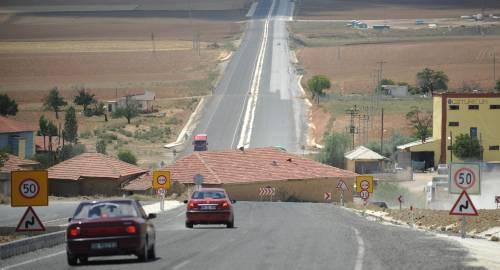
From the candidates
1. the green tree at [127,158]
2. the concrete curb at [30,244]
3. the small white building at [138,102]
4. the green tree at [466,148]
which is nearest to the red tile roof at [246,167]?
the green tree at [127,158]

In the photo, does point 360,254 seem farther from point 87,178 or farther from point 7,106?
A: point 7,106

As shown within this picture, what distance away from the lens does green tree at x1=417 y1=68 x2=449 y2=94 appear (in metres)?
140

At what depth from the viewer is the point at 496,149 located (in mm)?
99938

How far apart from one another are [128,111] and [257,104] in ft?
40.7

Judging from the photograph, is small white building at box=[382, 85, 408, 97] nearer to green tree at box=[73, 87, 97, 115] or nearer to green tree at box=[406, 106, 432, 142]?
green tree at box=[406, 106, 432, 142]

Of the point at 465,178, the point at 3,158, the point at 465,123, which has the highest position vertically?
the point at 465,123

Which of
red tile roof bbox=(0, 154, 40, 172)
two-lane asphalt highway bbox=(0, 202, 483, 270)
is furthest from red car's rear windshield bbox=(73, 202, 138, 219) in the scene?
red tile roof bbox=(0, 154, 40, 172)

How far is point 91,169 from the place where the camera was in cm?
7962

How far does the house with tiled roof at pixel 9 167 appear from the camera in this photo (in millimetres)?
75188

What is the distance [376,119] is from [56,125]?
99.0 ft

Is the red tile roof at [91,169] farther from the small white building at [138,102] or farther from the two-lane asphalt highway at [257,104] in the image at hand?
the small white building at [138,102]

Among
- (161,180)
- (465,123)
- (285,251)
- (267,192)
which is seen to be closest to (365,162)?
(465,123)

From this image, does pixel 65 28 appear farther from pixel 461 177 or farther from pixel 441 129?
pixel 461 177

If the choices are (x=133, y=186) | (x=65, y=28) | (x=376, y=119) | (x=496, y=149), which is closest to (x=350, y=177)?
(x=133, y=186)
